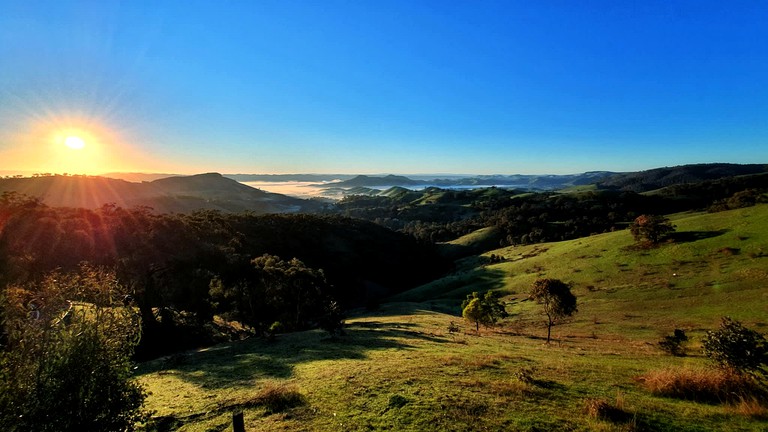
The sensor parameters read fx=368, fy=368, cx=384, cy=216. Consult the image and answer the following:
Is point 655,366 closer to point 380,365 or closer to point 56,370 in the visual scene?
point 380,365

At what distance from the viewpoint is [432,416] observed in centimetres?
1427

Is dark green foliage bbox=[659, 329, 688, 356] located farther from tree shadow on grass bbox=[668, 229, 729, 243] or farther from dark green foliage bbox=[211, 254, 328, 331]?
tree shadow on grass bbox=[668, 229, 729, 243]

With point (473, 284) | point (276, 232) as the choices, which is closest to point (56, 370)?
point (473, 284)

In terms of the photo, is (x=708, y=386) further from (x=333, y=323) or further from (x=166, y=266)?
(x=166, y=266)

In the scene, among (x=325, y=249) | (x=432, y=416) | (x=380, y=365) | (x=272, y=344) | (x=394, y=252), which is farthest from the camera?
(x=394, y=252)

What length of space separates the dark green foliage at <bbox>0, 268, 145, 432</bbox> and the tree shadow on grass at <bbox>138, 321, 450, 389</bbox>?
39.6 feet

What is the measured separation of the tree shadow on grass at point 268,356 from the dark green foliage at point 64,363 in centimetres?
1208

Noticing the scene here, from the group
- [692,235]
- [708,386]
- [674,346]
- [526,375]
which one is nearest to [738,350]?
[708,386]

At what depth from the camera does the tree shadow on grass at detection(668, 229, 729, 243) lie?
2746 inches

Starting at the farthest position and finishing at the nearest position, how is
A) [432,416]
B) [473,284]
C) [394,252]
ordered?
[394,252] < [473,284] < [432,416]

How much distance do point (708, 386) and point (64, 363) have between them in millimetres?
24465

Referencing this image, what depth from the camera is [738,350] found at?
1838cm

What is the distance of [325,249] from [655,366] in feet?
492

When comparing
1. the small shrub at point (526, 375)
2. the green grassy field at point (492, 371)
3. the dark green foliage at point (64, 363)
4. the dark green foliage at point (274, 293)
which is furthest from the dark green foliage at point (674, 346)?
the dark green foliage at point (274, 293)
